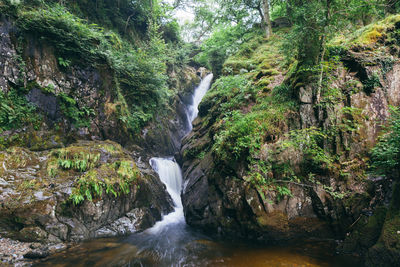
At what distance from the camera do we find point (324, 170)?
16.9ft

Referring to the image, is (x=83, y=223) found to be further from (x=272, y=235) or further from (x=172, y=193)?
(x=272, y=235)

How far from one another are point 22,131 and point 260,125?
26.6 ft

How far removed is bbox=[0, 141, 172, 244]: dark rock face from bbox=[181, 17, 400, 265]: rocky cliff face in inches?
128

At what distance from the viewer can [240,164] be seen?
5.91m

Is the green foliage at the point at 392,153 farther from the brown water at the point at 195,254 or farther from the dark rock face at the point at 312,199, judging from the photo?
the brown water at the point at 195,254

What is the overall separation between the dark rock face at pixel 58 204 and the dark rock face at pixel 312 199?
10.0 feet

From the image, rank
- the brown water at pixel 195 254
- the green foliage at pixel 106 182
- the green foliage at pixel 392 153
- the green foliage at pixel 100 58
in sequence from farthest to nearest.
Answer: the green foliage at pixel 100 58 → the green foliage at pixel 106 182 → the brown water at pixel 195 254 → the green foliage at pixel 392 153

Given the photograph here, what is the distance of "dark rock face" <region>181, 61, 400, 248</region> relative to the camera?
4781 mm

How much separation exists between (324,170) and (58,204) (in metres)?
7.82

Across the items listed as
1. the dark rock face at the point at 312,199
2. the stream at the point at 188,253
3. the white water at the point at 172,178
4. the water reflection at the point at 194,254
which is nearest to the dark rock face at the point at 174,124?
the white water at the point at 172,178

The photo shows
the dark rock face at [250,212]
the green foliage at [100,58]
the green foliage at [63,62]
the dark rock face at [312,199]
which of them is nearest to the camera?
the dark rock face at [312,199]

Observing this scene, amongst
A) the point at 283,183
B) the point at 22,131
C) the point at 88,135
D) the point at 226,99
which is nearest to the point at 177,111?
the point at 226,99

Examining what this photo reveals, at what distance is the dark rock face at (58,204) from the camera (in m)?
A: 4.97

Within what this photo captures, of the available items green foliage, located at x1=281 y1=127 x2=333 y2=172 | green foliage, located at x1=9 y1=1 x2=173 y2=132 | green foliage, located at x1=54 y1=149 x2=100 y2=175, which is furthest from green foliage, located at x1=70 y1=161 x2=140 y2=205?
green foliage, located at x1=281 y1=127 x2=333 y2=172
